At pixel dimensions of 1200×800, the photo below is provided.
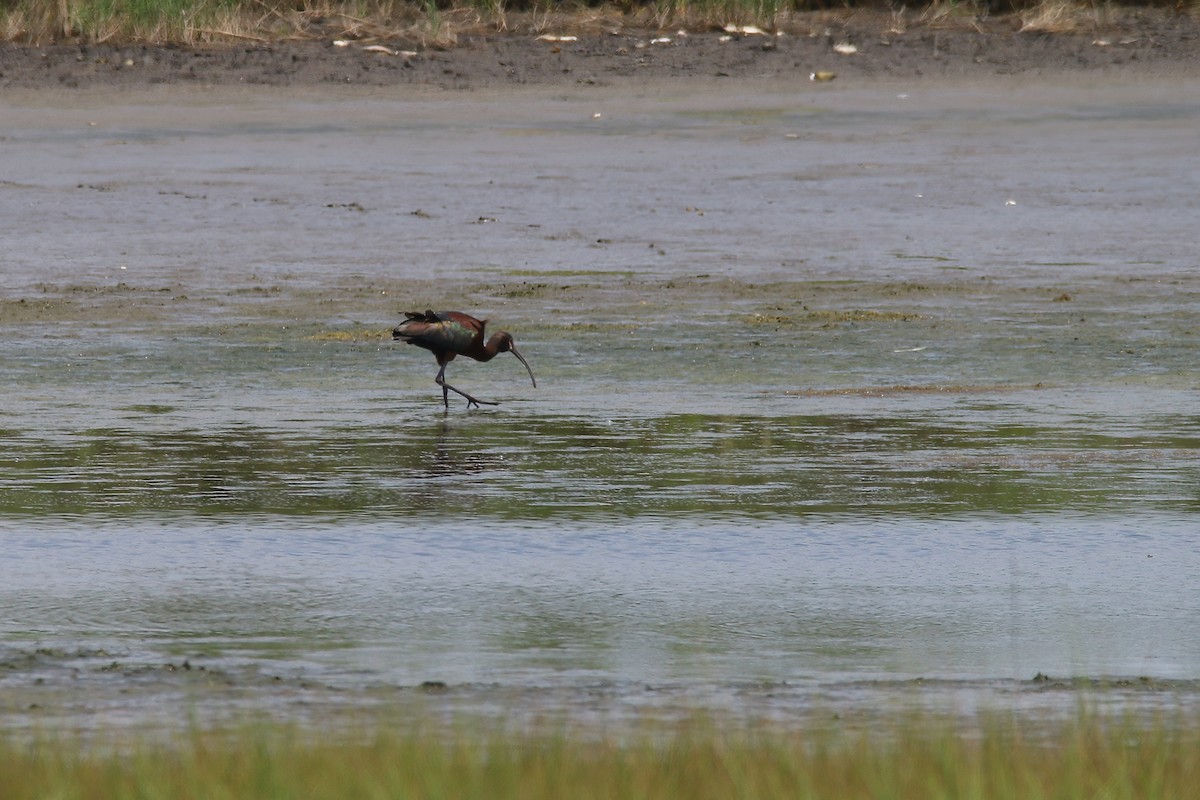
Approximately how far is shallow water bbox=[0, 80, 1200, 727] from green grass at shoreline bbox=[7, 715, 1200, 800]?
59 centimetres

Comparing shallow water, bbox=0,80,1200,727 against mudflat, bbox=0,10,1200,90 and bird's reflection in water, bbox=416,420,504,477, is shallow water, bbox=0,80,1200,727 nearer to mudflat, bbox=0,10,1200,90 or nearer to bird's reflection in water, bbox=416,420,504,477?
bird's reflection in water, bbox=416,420,504,477

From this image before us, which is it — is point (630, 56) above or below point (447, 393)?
above

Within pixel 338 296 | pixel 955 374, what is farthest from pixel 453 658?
pixel 338 296

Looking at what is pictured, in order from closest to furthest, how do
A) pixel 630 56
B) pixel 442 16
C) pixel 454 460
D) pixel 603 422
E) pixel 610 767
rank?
pixel 610 767, pixel 454 460, pixel 603 422, pixel 630 56, pixel 442 16

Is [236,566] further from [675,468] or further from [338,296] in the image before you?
[338,296]

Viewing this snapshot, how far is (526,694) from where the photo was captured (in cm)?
597

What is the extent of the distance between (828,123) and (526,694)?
18.4m

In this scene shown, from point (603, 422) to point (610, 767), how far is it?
625 cm

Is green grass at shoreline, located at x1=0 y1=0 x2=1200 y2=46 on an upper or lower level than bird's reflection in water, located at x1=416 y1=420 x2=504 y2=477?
upper

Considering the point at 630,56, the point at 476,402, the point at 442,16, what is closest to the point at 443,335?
the point at 476,402

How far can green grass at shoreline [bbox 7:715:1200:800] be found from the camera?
175 inches

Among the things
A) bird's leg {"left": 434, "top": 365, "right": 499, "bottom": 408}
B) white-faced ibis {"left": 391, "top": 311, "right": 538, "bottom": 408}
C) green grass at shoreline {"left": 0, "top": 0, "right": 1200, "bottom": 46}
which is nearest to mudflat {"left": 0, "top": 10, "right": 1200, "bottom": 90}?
green grass at shoreline {"left": 0, "top": 0, "right": 1200, "bottom": 46}

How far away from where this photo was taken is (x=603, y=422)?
11.0 m

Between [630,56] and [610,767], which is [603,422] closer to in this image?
[610,767]
